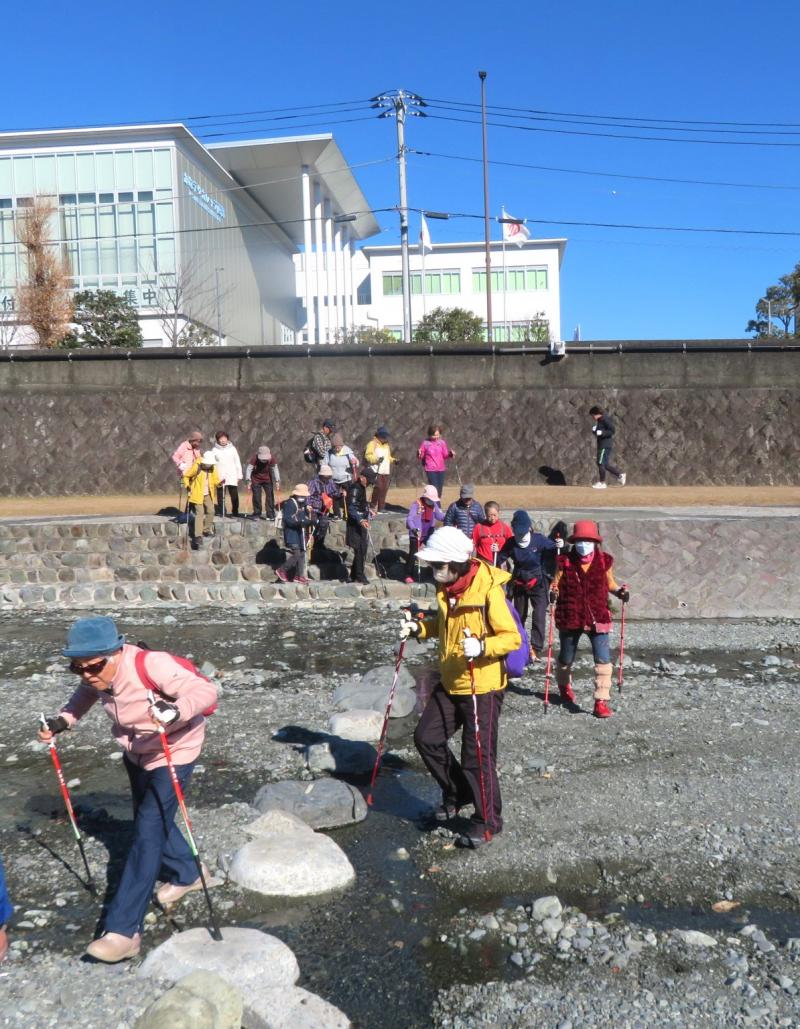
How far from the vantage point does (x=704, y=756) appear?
7.62m

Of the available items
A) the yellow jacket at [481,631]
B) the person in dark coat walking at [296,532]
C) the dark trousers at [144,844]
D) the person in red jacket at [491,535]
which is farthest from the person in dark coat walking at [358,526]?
the dark trousers at [144,844]

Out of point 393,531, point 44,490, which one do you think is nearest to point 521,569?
point 393,531

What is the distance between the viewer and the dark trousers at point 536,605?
11.3 meters

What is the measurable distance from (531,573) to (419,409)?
14.2 m

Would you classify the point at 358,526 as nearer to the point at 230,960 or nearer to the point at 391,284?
the point at 230,960

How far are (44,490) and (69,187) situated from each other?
2386 centimetres

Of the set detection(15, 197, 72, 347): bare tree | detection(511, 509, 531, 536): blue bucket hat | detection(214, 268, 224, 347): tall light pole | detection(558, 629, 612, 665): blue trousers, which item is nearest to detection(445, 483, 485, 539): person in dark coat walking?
detection(511, 509, 531, 536): blue bucket hat

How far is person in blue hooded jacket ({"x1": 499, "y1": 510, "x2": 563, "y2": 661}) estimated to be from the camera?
36.1 ft

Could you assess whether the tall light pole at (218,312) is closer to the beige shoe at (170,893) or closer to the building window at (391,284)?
the building window at (391,284)

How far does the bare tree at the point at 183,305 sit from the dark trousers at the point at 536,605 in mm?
29792

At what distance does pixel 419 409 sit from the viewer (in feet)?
81.9

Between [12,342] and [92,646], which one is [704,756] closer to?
[92,646]

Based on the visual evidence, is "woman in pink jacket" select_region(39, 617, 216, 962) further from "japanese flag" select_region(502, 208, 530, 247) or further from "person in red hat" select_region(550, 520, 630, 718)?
"japanese flag" select_region(502, 208, 530, 247)

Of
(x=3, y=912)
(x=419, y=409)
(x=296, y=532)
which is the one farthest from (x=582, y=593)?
(x=419, y=409)
